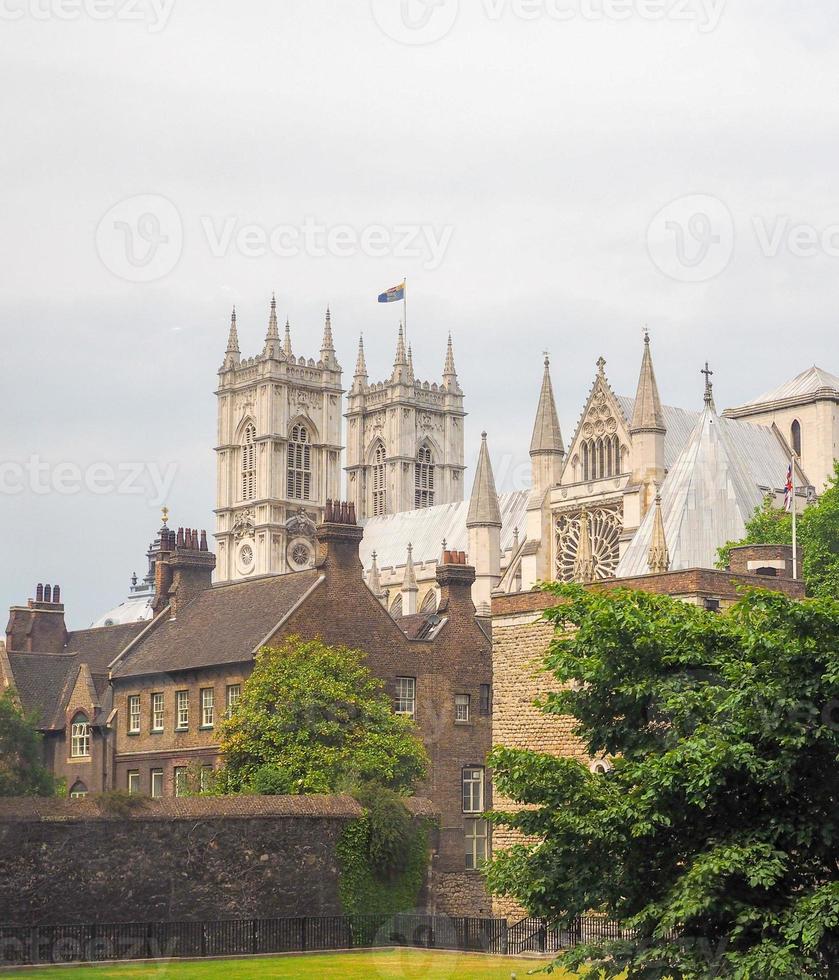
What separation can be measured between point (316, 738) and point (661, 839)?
2422cm

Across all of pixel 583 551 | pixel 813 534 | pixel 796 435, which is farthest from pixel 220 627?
pixel 796 435

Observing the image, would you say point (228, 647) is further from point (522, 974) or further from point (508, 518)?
point (508, 518)

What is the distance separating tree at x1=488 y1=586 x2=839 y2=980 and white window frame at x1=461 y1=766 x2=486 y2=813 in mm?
28548

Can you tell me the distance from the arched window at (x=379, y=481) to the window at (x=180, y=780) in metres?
114

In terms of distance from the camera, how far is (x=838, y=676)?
2317cm

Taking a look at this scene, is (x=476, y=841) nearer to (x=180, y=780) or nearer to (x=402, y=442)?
(x=180, y=780)

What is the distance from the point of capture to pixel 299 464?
166625 mm

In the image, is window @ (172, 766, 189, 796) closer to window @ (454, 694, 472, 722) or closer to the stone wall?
window @ (454, 694, 472, 722)

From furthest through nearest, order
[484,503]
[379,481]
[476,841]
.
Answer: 1. [379,481]
2. [484,503]
3. [476,841]

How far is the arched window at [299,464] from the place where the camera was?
165m

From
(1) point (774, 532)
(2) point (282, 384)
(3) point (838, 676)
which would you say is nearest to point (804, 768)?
(3) point (838, 676)

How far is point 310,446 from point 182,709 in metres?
114

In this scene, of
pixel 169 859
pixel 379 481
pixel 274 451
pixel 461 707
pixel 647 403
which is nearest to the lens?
pixel 169 859

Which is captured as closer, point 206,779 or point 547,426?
point 206,779
